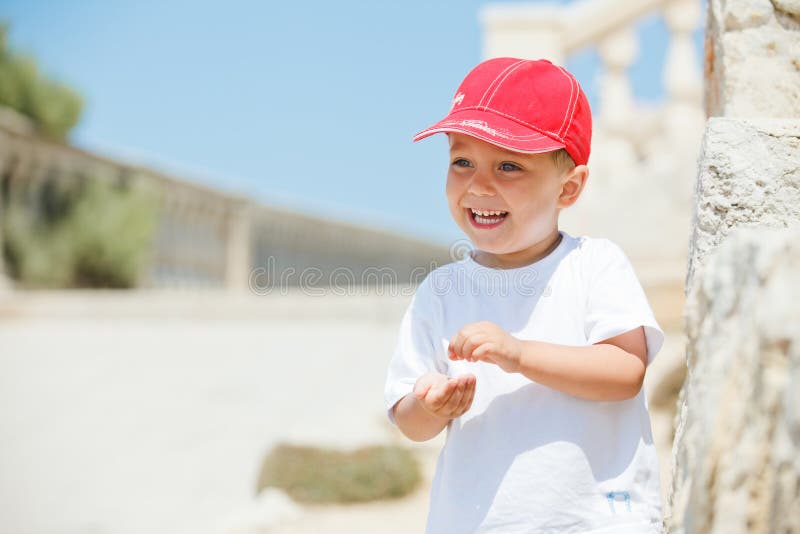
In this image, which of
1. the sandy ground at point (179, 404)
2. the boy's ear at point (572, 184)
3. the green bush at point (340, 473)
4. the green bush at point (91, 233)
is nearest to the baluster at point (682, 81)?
the sandy ground at point (179, 404)

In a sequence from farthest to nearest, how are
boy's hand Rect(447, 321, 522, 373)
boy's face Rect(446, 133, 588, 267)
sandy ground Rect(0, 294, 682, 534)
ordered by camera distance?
sandy ground Rect(0, 294, 682, 534) → boy's face Rect(446, 133, 588, 267) → boy's hand Rect(447, 321, 522, 373)

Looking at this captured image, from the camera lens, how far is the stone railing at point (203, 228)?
613 inches

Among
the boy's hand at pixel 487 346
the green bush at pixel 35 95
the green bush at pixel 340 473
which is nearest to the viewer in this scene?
the boy's hand at pixel 487 346

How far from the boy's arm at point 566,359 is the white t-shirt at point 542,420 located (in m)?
0.04

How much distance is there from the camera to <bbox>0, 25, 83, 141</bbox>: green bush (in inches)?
681

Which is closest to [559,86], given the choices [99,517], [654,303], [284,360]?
[654,303]

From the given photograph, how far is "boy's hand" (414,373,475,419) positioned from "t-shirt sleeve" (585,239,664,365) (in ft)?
0.91

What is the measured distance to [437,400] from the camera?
5.07 feet

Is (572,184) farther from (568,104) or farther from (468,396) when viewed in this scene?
(468,396)

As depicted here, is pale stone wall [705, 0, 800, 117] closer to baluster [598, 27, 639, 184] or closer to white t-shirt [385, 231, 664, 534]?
white t-shirt [385, 231, 664, 534]

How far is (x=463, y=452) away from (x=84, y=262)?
53.5 ft

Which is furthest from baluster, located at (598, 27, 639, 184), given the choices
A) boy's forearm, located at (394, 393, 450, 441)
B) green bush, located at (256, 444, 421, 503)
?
boy's forearm, located at (394, 393, 450, 441)

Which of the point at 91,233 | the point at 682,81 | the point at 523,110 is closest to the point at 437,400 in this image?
the point at 523,110

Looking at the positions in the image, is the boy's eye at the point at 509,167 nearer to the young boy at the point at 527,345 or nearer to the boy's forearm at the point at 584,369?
the young boy at the point at 527,345
